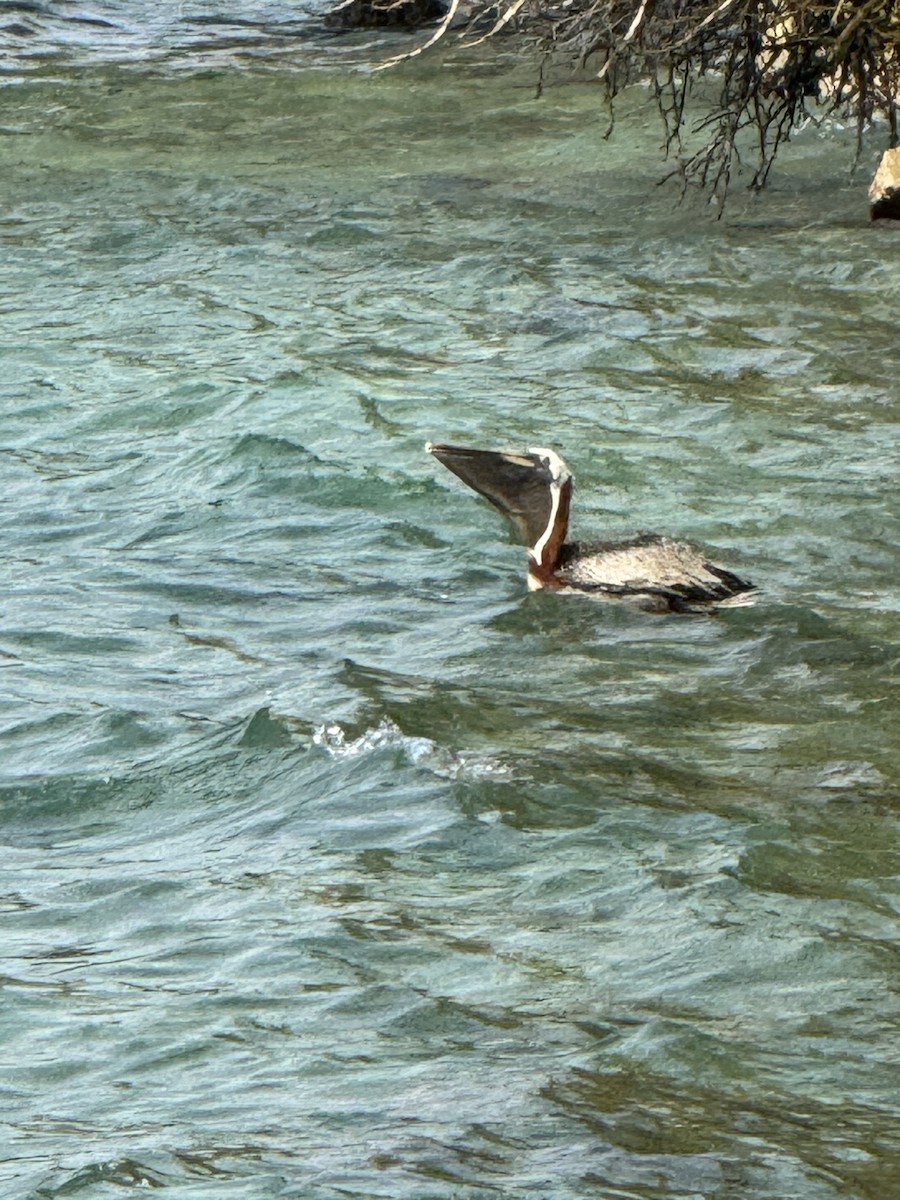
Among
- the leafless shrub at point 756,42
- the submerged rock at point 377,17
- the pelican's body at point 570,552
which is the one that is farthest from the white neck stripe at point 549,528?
the submerged rock at point 377,17

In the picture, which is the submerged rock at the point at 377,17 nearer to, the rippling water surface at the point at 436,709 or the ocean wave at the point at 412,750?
the rippling water surface at the point at 436,709

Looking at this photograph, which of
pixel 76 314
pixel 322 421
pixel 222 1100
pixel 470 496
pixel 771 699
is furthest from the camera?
pixel 76 314

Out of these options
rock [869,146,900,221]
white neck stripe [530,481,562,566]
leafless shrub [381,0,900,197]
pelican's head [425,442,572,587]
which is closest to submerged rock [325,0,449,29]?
leafless shrub [381,0,900,197]

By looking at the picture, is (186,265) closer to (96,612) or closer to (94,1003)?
(96,612)

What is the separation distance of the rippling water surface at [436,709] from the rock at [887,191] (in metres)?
0.19

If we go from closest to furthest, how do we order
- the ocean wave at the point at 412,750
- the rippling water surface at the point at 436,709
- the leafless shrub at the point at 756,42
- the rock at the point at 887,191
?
the rippling water surface at the point at 436,709 < the ocean wave at the point at 412,750 < the leafless shrub at the point at 756,42 < the rock at the point at 887,191

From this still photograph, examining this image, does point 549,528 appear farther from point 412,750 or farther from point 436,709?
point 412,750

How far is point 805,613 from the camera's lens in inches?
332

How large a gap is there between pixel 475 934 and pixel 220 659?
259 centimetres

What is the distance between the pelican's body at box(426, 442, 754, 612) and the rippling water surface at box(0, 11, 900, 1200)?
0.12 metres

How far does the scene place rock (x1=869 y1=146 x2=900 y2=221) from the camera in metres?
14.6

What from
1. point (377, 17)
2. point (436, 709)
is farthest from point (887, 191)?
point (377, 17)

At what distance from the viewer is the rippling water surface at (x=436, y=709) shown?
5086 millimetres

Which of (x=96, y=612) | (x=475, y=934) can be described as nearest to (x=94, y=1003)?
(x=475, y=934)
